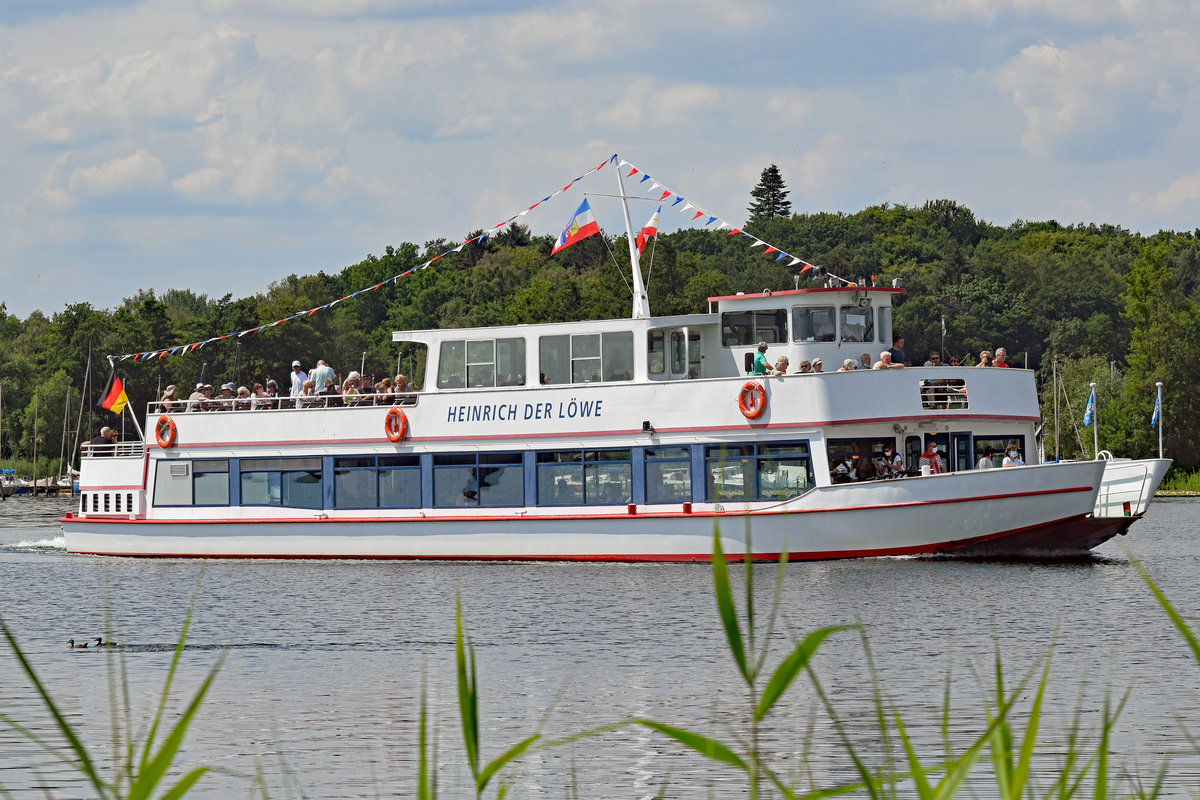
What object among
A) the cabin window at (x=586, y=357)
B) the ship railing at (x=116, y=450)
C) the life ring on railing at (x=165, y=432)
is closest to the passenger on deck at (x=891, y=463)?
A: the cabin window at (x=586, y=357)

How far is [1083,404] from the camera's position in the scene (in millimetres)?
79312

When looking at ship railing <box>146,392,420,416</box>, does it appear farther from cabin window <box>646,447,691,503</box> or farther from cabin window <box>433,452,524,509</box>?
cabin window <box>646,447,691,503</box>

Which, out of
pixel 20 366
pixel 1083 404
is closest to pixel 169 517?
pixel 1083 404

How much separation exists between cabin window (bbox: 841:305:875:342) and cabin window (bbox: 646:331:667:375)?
10.6 feet

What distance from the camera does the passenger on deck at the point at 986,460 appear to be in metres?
25.9

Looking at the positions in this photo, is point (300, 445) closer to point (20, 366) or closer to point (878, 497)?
point (878, 497)

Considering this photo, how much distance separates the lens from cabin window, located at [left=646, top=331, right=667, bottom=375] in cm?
2673

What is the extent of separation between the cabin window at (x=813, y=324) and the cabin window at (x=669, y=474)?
3060 millimetres

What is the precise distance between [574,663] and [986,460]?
11.9m

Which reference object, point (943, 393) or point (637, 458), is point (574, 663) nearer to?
point (637, 458)

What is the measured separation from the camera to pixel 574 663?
16484 millimetres

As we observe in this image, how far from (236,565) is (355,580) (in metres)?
4.51

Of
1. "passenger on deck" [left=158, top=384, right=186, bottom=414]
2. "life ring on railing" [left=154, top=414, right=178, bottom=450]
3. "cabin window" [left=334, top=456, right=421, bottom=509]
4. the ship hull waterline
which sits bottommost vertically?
the ship hull waterline

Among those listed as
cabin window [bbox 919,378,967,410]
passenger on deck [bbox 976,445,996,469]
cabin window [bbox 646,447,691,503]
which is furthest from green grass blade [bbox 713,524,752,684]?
passenger on deck [bbox 976,445,996,469]
